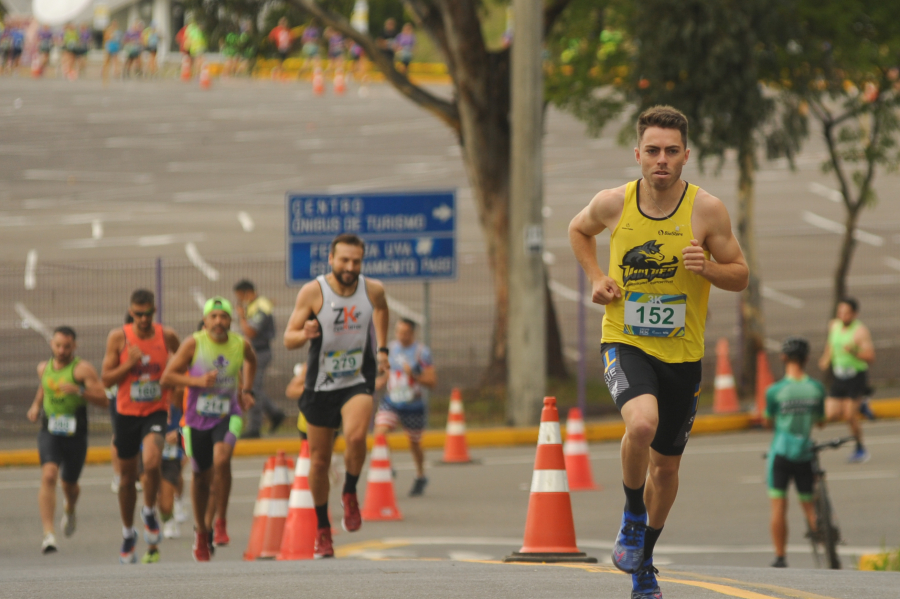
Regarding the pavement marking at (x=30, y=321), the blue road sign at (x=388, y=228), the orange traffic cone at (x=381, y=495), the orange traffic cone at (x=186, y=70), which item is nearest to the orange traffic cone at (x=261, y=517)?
the orange traffic cone at (x=381, y=495)

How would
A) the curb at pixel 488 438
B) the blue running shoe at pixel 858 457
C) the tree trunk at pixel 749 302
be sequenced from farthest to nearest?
the tree trunk at pixel 749 302 < the curb at pixel 488 438 < the blue running shoe at pixel 858 457

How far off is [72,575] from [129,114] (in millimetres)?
46229

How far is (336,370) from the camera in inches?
356

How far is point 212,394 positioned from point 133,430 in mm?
892

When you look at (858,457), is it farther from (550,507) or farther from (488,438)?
(550,507)

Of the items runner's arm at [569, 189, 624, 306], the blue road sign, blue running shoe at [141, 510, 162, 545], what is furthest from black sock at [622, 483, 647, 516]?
the blue road sign

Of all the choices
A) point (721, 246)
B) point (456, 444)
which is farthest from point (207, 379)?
point (456, 444)

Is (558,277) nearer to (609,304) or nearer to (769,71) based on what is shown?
(769,71)

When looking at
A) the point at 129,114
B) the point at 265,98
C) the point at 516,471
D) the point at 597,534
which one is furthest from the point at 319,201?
the point at 265,98

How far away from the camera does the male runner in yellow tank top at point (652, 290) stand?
5863mm

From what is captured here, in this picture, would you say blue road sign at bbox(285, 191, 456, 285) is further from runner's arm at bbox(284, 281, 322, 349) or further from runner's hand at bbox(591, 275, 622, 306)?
runner's hand at bbox(591, 275, 622, 306)

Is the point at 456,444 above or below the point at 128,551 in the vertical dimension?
above

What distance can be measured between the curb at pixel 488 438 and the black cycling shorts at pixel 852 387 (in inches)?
108

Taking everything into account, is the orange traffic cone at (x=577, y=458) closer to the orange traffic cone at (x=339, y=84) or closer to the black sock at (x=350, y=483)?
the black sock at (x=350, y=483)
